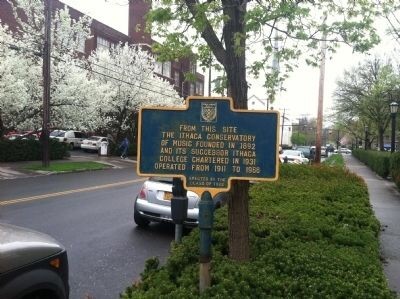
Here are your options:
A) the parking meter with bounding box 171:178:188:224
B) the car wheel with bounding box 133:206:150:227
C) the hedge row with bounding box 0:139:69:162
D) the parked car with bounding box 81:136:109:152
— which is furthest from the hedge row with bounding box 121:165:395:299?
the parked car with bounding box 81:136:109:152

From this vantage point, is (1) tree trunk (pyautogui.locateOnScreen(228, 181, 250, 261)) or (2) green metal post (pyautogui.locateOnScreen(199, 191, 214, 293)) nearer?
(2) green metal post (pyautogui.locateOnScreen(199, 191, 214, 293))

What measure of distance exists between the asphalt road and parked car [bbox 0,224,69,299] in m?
0.94

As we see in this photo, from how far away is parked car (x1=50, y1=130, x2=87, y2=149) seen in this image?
131 ft

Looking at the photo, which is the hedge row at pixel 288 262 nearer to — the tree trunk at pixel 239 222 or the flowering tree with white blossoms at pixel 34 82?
the tree trunk at pixel 239 222

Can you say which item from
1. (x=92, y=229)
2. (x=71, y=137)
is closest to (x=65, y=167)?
(x=92, y=229)

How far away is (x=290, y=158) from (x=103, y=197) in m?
18.7

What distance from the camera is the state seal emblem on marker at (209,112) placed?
459 centimetres

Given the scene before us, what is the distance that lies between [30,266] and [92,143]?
36.5 metres

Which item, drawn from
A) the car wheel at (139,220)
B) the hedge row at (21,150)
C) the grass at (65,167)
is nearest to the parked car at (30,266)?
the car wheel at (139,220)

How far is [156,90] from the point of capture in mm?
41906

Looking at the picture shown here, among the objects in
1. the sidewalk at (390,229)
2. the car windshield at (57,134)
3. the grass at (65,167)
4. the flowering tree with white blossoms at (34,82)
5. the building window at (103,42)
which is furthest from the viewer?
the building window at (103,42)

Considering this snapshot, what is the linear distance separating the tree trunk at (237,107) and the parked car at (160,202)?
4089 millimetres

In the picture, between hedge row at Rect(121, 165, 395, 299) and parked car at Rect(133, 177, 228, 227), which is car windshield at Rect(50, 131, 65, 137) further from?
hedge row at Rect(121, 165, 395, 299)

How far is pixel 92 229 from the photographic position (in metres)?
9.56
